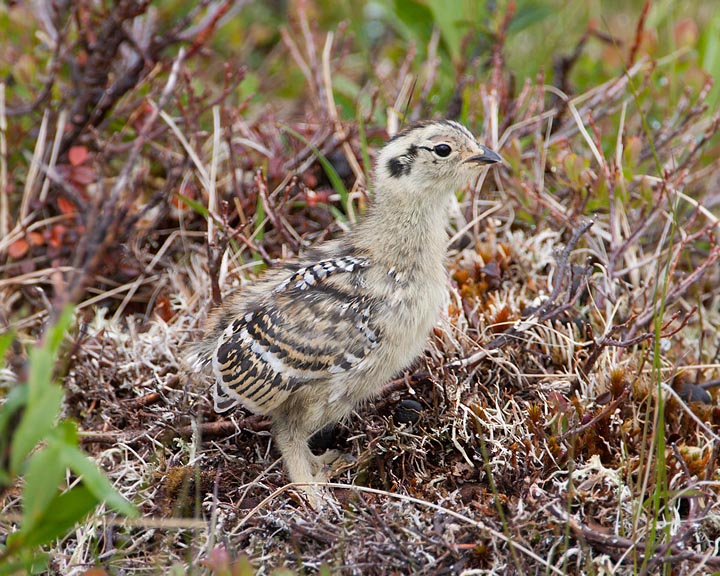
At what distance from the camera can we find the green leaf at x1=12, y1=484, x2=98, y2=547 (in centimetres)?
211

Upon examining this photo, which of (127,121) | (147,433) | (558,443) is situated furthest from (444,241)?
(127,121)

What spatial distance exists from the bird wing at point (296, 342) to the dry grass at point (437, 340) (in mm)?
305

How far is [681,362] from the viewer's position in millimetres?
3754

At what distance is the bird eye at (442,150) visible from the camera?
339 cm

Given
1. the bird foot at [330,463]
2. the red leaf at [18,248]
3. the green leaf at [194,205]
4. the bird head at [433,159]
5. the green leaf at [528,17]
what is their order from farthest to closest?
1. the green leaf at [528,17]
2. the red leaf at [18,248]
3. the green leaf at [194,205]
4. the bird head at [433,159]
5. the bird foot at [330,463]

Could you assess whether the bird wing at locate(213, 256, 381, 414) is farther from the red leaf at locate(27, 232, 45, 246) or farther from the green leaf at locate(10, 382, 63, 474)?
the red leaf at locate(27, 232, 45, 246)

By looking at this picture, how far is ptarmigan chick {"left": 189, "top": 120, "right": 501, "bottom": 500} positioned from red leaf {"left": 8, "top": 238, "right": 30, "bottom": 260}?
1.28m

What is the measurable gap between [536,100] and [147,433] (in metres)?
2.77

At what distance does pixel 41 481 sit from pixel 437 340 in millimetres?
1867

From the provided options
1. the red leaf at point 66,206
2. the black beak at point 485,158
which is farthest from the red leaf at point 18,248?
the black beak at point 485,158

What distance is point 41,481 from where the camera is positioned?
203 cm

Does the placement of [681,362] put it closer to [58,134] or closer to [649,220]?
[649,220]

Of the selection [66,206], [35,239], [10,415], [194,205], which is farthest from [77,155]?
[10,415]

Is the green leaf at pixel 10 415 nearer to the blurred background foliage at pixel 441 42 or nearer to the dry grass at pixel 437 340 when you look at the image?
the dry grass at pixel 437 340
